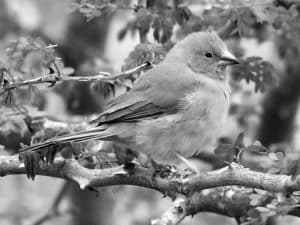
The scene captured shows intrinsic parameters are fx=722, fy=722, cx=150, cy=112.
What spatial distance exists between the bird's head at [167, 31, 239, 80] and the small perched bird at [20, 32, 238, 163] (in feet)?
0.65

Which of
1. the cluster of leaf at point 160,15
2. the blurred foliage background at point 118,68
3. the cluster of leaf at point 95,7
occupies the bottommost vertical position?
the blurred foliage background at point 118,68

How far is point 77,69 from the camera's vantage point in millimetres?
6176

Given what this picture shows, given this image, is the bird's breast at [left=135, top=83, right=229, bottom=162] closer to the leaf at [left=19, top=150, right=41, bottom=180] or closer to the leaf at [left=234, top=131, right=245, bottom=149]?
the leaf at [left=234, top=131, right=245, bottom=149]

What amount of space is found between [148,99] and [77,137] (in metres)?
0.70

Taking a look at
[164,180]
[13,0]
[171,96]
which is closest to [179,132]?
[171,96]

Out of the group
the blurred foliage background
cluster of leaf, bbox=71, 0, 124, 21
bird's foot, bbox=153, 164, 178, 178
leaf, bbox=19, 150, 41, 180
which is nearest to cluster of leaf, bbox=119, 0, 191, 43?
the blurred foliage background

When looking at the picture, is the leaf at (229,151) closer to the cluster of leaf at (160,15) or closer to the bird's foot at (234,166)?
the bird's foot at (234,166)

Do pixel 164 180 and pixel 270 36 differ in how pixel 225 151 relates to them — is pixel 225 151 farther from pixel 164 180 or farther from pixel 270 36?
pixel 270 36

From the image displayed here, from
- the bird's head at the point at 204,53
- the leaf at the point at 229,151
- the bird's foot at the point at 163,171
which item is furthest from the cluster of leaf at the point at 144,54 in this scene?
the leaf at the point at 229,151

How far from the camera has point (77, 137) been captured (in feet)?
12.1

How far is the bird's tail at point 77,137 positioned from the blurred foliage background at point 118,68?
0.22 meters

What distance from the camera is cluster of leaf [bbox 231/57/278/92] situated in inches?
185

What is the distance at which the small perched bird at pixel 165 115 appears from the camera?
4125 mm

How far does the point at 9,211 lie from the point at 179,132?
210 cm
